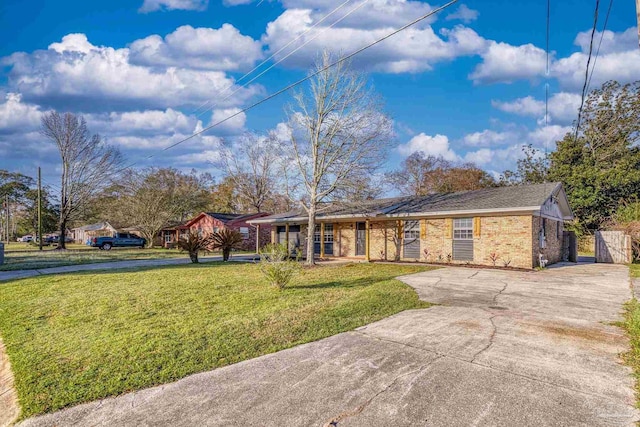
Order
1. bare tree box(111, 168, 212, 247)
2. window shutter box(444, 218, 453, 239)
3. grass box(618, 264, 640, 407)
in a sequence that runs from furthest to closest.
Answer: bare tree box(111, 168, 212, 247) < window shutter box(444, 218, 453, 239) < grass box(618, 264, 640, 407)

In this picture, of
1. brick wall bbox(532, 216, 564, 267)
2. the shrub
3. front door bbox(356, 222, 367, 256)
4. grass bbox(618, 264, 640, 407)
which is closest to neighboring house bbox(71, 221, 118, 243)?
front door bbox(356, 222, 367, 256)

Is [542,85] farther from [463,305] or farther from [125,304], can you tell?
[125,304]

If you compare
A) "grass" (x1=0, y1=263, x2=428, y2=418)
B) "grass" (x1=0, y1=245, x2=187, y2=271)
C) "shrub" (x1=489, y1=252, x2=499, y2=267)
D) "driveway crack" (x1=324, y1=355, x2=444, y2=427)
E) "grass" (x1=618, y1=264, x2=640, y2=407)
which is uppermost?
"shrub" (x1=489, y1=252, x2=499, y2=267)

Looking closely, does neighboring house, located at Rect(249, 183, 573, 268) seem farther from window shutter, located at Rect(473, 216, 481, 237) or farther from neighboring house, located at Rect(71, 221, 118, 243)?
neighboring house, located at Rect(71, 221, 118, 243)

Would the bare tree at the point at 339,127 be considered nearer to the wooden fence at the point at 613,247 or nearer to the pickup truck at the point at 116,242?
the wooden fence at the point at 613,247

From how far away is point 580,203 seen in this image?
914 inches

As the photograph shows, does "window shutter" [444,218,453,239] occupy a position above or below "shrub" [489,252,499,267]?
above

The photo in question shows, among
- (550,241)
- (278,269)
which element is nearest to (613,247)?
(550,241)

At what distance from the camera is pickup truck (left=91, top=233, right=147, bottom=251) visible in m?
33.3

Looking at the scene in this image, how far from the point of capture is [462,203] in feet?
49.5

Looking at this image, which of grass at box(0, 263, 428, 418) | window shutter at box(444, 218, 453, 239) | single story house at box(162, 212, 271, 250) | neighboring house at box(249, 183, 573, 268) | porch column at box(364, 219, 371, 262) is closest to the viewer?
Answer: grass at box(0, 263, 428, 418)

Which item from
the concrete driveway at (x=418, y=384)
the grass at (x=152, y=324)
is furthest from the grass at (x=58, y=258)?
the concrete driveway at (x=418, y=384)

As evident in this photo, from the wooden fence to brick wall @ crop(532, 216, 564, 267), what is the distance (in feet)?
4.90

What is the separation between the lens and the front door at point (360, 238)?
18.0 metres
